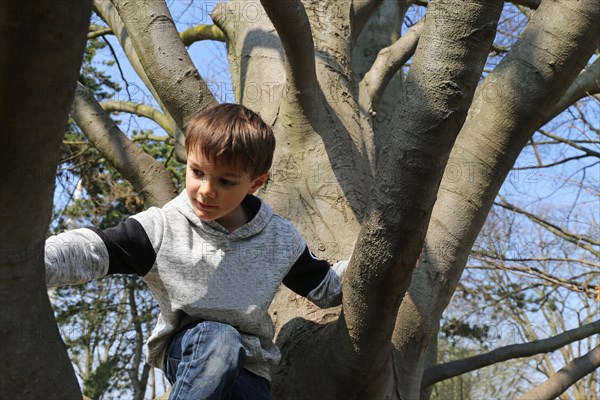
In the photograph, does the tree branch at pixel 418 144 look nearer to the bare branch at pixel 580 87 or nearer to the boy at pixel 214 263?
the boy at pixel 214 263

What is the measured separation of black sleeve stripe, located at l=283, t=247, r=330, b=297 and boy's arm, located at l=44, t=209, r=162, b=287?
0.50 meters

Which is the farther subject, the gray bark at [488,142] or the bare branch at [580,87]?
the bare branch at [580,87]

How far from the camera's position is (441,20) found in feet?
5.94

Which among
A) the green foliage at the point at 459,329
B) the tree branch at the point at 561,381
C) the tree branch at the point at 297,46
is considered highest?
the green foliage at the point at 459,329

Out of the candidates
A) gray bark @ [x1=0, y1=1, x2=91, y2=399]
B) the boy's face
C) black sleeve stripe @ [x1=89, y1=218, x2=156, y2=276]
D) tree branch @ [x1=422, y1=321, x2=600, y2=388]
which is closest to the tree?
tree branch @ [x1=422, y1=321, x2=600, y2=388]

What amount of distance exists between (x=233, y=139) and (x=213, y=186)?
0.15 metres

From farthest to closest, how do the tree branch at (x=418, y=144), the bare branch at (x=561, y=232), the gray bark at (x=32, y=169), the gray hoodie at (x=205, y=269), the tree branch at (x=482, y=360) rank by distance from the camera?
A: the bare branch at (x=561, y=232)
the tree branch at (x=482, y=360)
the gray hoodie at (x=205, y=269)
the tree branch at (x=418, y=144)
the gray bark at (x=32, y=169)

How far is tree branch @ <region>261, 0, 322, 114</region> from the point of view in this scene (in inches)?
96.7

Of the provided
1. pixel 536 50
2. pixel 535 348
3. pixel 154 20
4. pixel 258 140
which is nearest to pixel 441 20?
pixel 258 140

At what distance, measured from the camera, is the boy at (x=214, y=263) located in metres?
2.02

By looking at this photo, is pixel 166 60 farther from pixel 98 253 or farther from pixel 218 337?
pixel 218 337

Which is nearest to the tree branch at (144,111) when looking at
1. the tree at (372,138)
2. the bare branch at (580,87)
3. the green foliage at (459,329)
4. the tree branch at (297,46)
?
the tree at (372,138)

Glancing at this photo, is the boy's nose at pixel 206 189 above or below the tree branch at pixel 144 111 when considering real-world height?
below

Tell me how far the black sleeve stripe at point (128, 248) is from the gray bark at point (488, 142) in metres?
0.93
